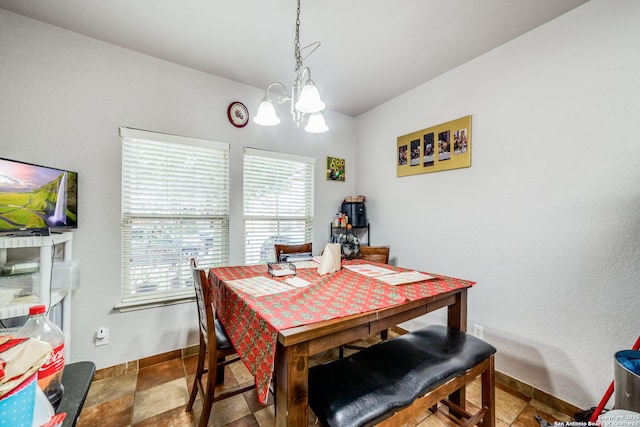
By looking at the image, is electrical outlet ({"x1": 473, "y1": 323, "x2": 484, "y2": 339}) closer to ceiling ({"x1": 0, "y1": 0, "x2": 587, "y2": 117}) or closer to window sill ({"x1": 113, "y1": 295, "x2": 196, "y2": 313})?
ceiling ({"x1": 0, "y1": 0, "x2": 587, "y2": 117})

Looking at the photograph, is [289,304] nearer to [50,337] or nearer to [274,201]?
[50,337]

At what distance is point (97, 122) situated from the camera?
76.4 inches

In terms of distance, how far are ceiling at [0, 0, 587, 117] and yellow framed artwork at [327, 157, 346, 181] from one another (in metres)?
1.00

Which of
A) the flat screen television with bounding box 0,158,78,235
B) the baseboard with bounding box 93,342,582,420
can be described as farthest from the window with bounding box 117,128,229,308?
the baseboard with bounding box 93,342,582,420

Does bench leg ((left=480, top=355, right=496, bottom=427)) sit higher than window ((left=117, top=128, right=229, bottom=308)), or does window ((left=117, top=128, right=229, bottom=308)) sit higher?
window ((left=117, top=128, right=229, bottom=308))

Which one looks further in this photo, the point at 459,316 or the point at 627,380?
the point at 459,316

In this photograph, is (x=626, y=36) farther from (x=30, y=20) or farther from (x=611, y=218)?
(x=30, y=20)

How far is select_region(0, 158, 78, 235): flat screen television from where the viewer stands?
4.46 feet

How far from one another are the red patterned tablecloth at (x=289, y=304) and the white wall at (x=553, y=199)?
0.78m

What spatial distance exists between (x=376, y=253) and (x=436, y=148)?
1.17 meters

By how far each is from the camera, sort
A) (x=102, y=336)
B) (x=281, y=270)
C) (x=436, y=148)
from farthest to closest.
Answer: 1. (x=436, y=148)
2. (x=102, y=336)
3. (x=281, y=270)

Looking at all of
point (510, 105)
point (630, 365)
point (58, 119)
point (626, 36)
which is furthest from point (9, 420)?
point (626, 36)

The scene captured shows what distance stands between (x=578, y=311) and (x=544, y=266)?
31 centimetres

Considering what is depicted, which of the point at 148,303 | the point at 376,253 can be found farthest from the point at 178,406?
the point at 376,253
